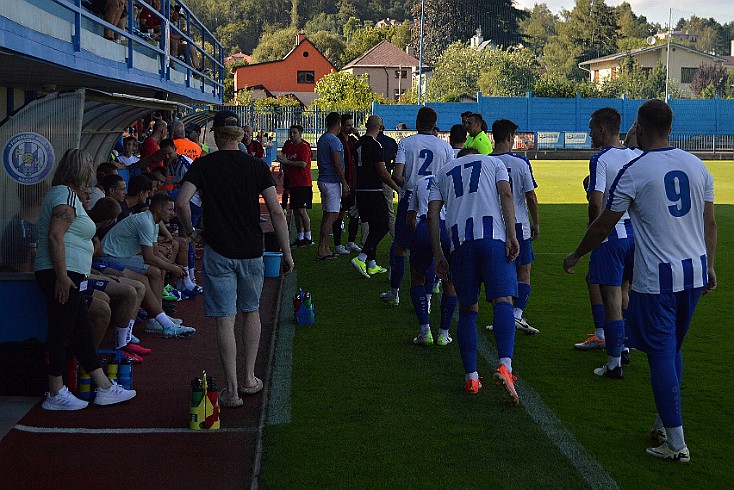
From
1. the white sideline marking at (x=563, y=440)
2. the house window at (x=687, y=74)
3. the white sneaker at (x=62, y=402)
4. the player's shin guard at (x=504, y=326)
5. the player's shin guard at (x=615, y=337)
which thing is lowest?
the white sideline marking at (x=563, y=440)

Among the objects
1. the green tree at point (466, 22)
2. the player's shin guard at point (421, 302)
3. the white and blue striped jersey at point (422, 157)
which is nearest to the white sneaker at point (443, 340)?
the player's shin guard at point (421, 302)

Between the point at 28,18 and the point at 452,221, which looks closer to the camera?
the point at 452,221

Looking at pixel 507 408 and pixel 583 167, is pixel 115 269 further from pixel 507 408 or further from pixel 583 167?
pixel 583 167

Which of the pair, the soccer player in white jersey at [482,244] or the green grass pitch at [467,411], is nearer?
the green grass pitch at [467,411]

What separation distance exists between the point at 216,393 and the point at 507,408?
78.3 inches

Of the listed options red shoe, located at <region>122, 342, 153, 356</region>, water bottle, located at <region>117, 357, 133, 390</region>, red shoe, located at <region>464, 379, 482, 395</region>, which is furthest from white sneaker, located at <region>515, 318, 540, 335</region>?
water bottle, located at <region>117, 357, 133, 390</region>

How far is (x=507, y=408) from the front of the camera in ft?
22.5

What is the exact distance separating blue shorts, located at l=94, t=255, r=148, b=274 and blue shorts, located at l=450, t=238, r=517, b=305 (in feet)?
11.2

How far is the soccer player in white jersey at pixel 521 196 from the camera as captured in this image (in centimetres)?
831

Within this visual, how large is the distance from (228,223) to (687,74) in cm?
11471

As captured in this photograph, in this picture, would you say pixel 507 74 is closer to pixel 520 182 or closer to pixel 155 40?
A: pixel 155 40

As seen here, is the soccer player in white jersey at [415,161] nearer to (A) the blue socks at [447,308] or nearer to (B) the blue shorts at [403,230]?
(B) the blue shorts at [403,230]

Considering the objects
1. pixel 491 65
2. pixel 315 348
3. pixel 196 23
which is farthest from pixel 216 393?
pixel 491 65

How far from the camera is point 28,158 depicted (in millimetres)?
7348
